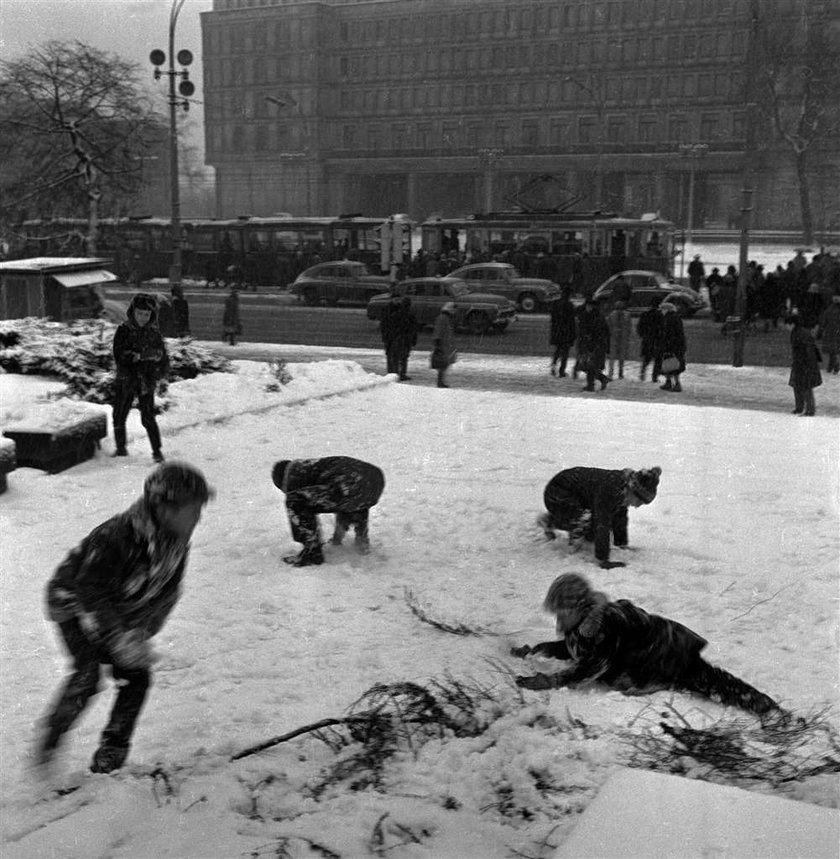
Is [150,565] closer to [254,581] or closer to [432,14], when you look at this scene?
[254,581]

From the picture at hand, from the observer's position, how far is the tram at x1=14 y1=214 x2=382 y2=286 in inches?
829

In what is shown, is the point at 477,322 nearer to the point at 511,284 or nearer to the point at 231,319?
the point at 511,284

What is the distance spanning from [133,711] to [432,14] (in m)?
6.63

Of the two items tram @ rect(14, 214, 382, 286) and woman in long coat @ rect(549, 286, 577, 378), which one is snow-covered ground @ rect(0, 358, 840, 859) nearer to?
woman in long coat @ rect(549, 286, 577, 378)

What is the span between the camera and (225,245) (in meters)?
24.0

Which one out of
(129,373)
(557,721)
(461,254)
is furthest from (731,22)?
(461,254)

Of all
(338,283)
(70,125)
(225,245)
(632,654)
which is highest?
(70,125)

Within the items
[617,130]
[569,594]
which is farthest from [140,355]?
[569,594]

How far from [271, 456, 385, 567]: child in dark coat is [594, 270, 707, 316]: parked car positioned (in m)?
15.4

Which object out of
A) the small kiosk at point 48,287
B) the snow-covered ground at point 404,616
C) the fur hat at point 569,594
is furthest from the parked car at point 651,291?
the fur hat at point 569,594

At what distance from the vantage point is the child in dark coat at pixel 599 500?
18.6 ft

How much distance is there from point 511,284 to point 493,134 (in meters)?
13.5

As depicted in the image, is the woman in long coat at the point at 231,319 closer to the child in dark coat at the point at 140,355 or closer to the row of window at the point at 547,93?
the row of window at the point at 547,93

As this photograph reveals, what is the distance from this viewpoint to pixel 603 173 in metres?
8.55
